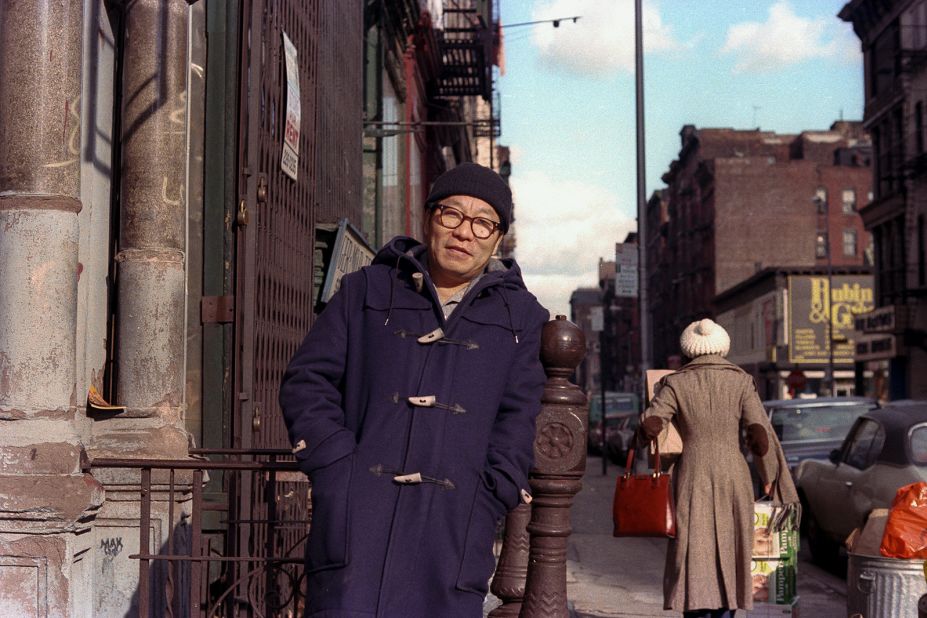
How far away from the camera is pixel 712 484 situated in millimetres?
7000

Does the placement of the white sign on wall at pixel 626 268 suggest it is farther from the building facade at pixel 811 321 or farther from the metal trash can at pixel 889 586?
the building facade at pixel 811 321

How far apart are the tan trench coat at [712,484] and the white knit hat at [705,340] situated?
87 millimetres

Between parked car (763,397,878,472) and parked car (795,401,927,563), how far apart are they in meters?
3.03

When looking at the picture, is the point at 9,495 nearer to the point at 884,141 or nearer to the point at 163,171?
the point at 163,171

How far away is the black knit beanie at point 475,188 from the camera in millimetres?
3977

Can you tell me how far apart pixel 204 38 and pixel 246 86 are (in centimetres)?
138

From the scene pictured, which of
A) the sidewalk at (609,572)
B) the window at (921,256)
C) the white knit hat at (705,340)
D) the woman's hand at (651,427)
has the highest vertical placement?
the window at (921,256)

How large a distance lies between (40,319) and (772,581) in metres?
4.27

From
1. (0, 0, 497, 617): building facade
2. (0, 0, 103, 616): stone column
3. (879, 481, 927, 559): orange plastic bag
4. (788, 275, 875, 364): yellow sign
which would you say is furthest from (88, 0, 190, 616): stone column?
(788, 275, 875, 364): yellow sign

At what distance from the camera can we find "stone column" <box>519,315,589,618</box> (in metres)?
4.34

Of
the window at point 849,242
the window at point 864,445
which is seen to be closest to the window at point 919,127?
the window at point 849,242

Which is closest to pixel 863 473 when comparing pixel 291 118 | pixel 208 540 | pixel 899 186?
pixel 291 118

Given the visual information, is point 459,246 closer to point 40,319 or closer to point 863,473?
point 40,319

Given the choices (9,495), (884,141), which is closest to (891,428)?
(9,495)
